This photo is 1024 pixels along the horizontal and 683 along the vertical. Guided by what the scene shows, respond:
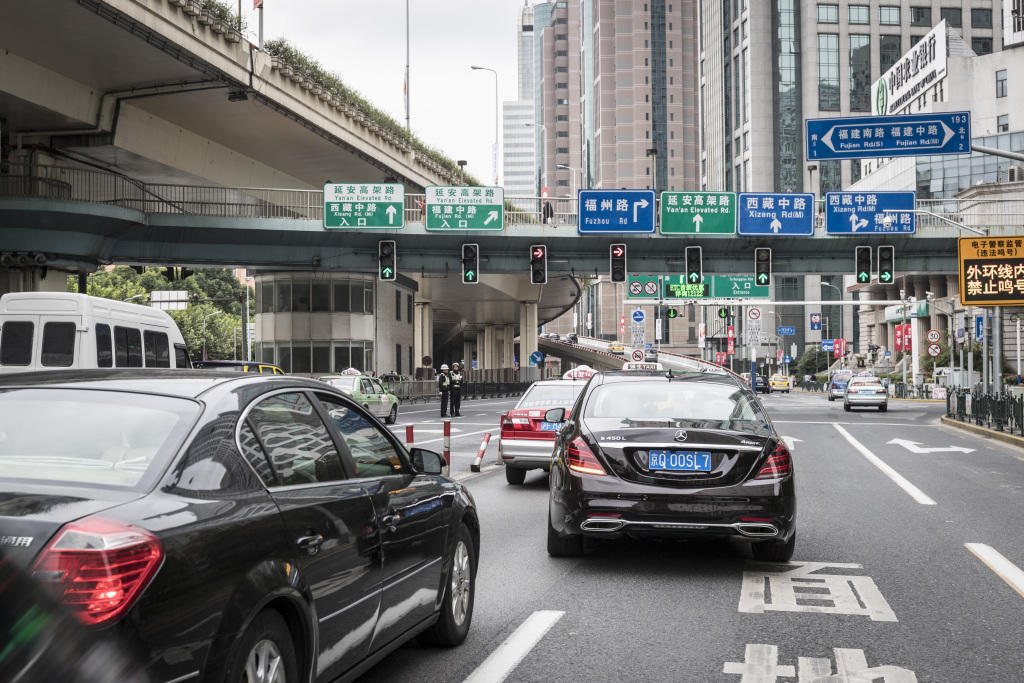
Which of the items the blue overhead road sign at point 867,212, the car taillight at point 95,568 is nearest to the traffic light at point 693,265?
the blue overhead road sign at point 867,212

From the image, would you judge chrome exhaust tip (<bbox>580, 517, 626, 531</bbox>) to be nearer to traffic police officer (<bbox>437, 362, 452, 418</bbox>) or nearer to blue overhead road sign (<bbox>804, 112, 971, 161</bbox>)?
blue overhead road sign (<bbox>804, 112, 971, 161</bbox>)

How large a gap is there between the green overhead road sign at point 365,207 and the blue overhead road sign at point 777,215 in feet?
38.6

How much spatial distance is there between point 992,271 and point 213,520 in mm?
27446

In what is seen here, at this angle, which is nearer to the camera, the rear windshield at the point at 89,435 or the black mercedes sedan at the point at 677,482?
the rear windshield at the point at 89,435

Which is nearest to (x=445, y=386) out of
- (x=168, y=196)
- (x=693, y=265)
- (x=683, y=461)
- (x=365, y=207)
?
(x=365, y=207)

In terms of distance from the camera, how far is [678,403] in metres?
8.31

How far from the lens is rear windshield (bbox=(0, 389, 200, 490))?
3.23 m

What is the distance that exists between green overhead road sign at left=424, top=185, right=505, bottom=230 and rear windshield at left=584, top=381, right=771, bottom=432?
2800cm

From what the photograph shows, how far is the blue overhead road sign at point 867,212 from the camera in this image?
36.4 metres

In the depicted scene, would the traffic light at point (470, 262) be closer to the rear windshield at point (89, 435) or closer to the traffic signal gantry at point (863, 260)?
the traffic signal gantry at point (863, 260)

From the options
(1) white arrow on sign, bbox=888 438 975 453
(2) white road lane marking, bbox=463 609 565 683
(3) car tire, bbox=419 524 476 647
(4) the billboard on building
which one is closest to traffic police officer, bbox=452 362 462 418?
(1) white arrow on sign, bbox=888 438 975 453

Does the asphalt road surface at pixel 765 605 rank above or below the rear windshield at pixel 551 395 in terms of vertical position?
below

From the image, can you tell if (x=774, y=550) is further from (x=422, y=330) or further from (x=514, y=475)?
(x=422, y=330)

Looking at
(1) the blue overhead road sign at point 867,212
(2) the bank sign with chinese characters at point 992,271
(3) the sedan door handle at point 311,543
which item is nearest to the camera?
(3) the sedan door handle at point 311,543
